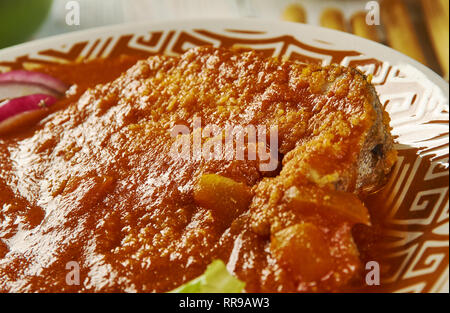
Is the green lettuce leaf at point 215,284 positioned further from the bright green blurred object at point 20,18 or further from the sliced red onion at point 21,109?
the bright green blurred object at point 20,18

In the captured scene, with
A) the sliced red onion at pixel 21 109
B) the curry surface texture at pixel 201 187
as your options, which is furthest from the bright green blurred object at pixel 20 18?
the curry surface texture at pixel 201 187

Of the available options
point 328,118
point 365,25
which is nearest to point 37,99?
point 328,118

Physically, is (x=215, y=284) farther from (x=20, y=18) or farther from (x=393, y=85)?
(x=20, y=18)

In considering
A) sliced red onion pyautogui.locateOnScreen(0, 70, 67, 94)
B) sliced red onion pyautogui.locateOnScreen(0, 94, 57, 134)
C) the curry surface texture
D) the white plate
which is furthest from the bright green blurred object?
the curry surface texture

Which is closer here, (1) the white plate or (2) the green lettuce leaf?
(2) the green lettuce leaf

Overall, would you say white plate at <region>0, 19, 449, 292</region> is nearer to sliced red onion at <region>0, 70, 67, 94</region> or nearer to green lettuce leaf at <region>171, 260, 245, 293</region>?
sliced red onion at <region>0, 70, 67, 94</region>

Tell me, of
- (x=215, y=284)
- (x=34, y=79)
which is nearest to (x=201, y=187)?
(x=215, y=284)
